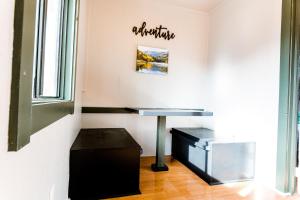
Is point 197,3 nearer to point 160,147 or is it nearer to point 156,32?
point 156,32

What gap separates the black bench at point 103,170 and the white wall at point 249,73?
1.51 meters

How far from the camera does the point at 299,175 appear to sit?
2.06 metres

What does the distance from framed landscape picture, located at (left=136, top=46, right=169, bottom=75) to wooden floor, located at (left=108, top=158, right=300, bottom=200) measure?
5.17ft

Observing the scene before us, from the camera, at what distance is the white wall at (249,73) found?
214cm

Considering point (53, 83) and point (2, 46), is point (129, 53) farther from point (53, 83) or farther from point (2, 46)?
point (2, 46)

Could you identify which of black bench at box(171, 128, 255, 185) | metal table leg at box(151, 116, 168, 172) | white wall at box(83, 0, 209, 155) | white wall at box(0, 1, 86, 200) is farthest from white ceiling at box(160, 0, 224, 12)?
white wall at box(0, 1, 86, 200)

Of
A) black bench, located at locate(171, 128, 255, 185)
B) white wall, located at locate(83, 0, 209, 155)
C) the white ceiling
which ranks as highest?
the white ceiling

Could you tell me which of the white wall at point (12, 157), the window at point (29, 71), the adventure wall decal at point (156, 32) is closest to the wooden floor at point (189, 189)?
the white wall at point (12, 157)

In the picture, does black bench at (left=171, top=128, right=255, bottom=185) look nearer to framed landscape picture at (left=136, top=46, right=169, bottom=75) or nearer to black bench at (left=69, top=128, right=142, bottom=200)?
black bench at (left=69, top=128, right=142, bottom=200)

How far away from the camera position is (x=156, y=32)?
10.1ft

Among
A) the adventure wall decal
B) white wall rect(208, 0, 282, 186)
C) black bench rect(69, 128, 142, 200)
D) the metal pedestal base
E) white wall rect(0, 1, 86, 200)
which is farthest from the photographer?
the adventure wall decal

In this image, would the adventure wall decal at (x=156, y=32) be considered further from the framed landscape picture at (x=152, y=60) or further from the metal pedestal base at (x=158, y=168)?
the metal pedestal base at (x=158, y=168)

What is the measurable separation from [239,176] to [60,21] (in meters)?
2.51

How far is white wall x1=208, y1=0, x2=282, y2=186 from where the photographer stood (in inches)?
84.3
